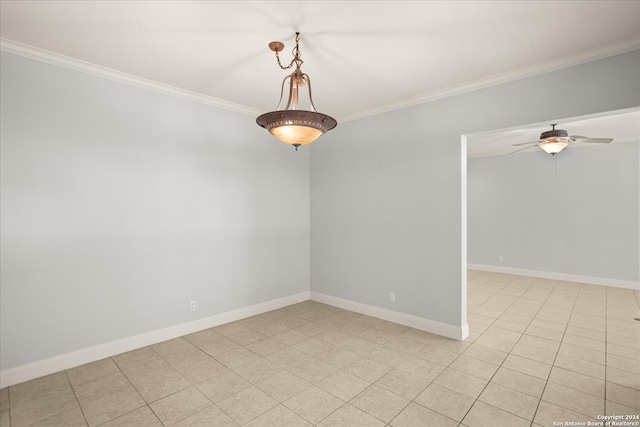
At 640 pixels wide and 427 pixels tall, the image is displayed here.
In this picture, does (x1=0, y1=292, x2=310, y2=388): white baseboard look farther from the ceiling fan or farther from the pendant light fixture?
the ceiling fan

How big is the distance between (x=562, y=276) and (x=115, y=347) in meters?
7.91

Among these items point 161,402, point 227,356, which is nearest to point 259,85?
point 227,356

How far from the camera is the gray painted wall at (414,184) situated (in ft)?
9.52

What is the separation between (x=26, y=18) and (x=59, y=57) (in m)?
0.60

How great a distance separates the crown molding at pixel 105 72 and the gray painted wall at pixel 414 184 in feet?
5.82

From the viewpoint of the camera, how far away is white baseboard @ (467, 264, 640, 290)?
583 cm

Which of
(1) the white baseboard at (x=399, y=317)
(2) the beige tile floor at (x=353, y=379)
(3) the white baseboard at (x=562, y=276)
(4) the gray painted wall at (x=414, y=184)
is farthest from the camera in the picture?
(3) the white baseboard at (x=562, y=276)

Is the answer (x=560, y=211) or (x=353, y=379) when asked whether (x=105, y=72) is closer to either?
(x=353, y=379)

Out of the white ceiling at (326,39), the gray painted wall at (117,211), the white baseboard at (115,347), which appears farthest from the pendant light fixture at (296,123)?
the white baseboard at (115,347)

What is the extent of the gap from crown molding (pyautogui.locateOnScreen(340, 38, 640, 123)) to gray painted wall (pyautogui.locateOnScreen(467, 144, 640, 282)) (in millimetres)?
4489

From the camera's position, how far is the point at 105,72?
10.1ft

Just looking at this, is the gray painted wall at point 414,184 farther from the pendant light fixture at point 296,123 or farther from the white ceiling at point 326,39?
the pendant light fixture at point 296,123

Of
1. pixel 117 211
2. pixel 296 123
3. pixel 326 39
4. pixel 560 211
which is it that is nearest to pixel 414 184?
pixel 326 39

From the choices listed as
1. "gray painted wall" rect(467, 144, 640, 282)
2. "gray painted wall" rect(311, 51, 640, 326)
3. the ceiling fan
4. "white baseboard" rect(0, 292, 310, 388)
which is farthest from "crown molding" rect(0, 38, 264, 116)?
"gray painted wall" rect(467, 144, 640, 282)
